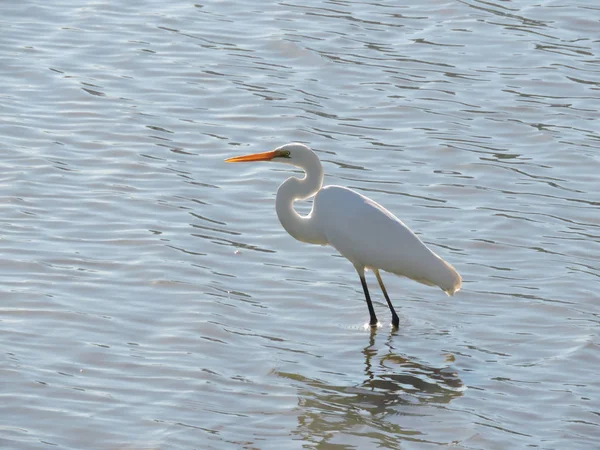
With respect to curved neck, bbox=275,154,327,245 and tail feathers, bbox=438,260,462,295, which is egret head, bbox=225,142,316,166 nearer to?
curved neck, bbox=275,154,327,245

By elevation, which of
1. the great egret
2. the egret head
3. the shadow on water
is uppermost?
the egret head

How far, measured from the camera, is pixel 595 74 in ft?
39.3

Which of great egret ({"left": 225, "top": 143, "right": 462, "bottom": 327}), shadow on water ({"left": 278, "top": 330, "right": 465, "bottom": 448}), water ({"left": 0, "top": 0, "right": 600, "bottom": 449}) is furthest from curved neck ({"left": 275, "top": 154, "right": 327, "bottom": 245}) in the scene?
shadow on water ({"left": 278, "top": 330, "right": 465, "bottom": 448})

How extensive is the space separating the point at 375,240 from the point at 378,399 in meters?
1.28

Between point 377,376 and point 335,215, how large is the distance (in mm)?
1207

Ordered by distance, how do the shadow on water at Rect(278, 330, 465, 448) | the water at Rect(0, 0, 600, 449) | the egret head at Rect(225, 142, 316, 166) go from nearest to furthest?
the shadow on water at Rect(278, 330, 465, 448), the water at Rect(0, 0, 600, 449), the egret head at Rect(225, 142, 316, 166)

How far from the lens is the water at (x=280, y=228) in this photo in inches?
243

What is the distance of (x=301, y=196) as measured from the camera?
7.60 metres

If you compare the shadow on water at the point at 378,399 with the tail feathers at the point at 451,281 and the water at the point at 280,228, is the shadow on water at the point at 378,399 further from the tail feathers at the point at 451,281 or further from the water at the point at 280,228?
the tail feathers at the point at 451,281

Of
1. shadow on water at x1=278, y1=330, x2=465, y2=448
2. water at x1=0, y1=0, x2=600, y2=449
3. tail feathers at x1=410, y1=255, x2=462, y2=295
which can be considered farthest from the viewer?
tail feathers at x1=410, y1=255, x2=462, y2=295

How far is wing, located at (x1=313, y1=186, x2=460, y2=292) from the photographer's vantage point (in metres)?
7.28

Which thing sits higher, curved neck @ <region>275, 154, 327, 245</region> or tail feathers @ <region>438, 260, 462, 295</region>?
curved neck @ <region>275, 154, 327, 245</region>

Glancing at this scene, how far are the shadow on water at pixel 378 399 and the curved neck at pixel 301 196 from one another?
3.13 ft

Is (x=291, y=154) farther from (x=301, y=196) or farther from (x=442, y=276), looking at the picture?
(x=442, y=276)
